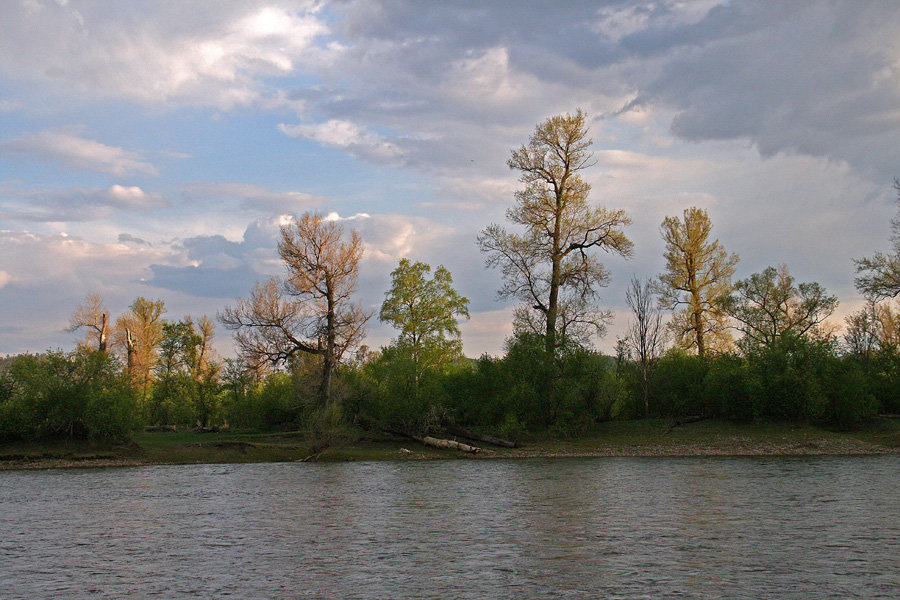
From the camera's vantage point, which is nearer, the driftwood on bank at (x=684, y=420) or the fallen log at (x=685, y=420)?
the driftwood on bank at (x=684, y=420)

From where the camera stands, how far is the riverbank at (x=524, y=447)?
35531mm

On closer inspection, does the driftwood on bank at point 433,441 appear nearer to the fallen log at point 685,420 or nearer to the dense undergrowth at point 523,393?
the dense undergrowth at point 523,393

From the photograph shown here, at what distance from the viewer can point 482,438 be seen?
1629 inches

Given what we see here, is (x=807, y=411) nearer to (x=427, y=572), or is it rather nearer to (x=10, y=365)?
(x=427, y=572)

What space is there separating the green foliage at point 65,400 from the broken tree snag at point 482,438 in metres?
18.7

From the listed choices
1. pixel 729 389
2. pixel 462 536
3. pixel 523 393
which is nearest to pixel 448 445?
pixel 523 393

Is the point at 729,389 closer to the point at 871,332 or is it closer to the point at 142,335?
the point at 871,332

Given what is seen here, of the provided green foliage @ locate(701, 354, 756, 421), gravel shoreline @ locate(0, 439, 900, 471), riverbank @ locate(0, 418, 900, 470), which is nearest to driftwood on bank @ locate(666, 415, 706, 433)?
riverbank @ locate(0, 418, 900, 470)

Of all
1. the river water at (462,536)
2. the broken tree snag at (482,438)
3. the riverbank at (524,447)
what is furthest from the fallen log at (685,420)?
the river water at (462,536)

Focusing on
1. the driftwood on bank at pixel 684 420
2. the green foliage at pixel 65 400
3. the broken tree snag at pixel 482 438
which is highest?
the green foliage at pixel 65 400

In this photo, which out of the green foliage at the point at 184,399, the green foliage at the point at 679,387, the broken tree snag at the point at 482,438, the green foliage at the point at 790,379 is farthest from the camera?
the green foliage at the point at 184,399

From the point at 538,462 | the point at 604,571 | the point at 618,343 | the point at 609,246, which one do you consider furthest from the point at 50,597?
the point at 618,343

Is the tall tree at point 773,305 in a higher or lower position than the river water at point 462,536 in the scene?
higher

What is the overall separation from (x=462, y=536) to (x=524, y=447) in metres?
25.0
